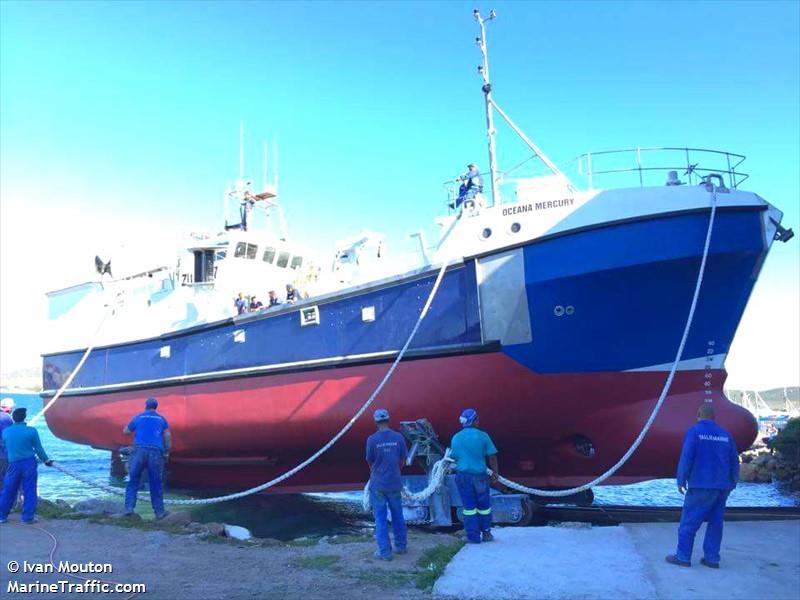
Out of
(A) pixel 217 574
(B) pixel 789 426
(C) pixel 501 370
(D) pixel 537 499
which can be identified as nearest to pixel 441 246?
(C) pixel 501 370

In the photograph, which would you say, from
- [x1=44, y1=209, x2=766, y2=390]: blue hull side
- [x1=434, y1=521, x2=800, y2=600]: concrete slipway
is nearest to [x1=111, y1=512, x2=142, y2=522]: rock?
[x1=434, y1=521, x2=800, y2=600]: concrete slipway

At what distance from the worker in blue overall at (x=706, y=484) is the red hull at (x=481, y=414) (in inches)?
137

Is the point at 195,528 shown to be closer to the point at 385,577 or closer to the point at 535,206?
the point at 385,577

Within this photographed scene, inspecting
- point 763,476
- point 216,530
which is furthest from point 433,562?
point 763,476

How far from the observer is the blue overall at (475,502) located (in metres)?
5.37

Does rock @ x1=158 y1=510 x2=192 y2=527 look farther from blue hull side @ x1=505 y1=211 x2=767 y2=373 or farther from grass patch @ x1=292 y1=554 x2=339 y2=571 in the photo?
blue hull side @ x1=505 y1=211 x2=767 y2=373

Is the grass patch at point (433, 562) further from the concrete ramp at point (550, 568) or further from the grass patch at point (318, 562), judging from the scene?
the grass patch at point (318, 562)

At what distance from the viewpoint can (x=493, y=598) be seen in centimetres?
383

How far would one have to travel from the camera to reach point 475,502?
5.45m

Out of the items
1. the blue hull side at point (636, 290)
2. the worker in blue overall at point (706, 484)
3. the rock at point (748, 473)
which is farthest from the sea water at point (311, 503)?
the worker in blue overall at point (706, 484)

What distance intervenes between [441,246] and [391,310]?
1343 mm

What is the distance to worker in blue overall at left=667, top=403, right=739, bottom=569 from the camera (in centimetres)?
458

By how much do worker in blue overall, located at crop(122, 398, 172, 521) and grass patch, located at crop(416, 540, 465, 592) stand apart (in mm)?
3820

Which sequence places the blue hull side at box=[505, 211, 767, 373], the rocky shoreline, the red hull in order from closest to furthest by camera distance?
the blue hull side at box=[505, 211, 767, 373] → the red hull → the rocky shoreline
